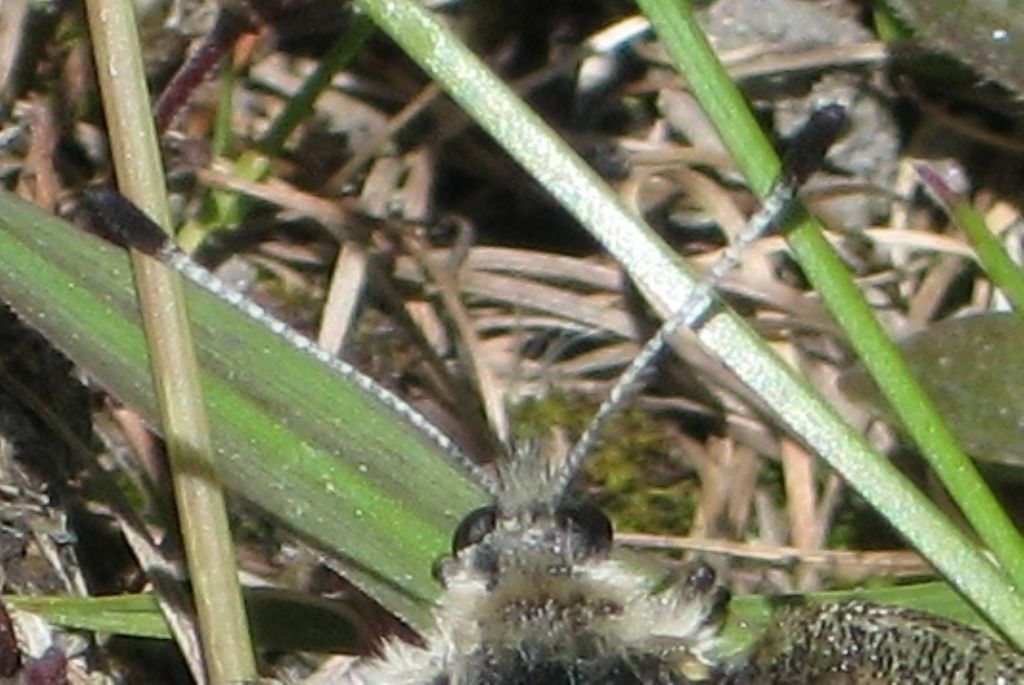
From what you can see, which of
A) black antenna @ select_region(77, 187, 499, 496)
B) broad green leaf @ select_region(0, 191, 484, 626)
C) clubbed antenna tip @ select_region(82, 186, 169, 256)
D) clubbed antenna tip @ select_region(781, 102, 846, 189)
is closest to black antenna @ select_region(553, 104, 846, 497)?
clubbed antenna tip @ select_region(781, 102, 846, 189)

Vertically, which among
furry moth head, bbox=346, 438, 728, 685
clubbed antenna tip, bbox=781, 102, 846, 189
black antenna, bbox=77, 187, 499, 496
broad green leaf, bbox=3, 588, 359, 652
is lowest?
furry moth head, bbox=346, 438, 728, 685

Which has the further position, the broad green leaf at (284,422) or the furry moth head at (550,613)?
the broad green leaf at (284,422)

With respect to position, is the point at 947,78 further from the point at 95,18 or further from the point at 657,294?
the point at 95,18

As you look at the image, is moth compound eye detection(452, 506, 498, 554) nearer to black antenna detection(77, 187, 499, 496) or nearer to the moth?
the moth

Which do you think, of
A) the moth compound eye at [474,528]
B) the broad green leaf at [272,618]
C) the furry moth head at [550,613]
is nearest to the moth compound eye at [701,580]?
the furry moth head at [550,613]

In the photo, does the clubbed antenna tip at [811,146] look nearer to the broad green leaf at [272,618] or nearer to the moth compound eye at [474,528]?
the moth compound eye at [474,528]

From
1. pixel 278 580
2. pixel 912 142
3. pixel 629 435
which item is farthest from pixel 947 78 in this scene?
pixel 278 580

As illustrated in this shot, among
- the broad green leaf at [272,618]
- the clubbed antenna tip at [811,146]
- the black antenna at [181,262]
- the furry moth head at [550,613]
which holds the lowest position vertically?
the furry moth head at [550,613]

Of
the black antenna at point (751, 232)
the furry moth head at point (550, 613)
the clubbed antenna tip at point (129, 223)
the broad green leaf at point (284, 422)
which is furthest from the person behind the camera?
the broad green leaf at point (284, 422)
